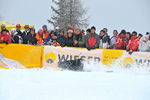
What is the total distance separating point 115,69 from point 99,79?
2.88 m

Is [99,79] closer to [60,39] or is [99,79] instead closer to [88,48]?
[88,48]

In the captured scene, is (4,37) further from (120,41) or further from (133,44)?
(133,44)

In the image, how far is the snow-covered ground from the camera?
540cm

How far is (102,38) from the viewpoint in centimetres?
1052

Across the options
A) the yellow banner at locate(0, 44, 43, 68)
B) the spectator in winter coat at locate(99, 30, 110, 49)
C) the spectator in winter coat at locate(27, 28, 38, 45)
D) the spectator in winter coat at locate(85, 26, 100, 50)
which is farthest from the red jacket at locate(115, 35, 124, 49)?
the spectator in winter coat at locate(27, 28, 38, 45)

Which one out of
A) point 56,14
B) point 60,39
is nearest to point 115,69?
point 60,39

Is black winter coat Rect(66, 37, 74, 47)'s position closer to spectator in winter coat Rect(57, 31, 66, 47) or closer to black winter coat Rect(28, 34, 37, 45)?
spectator in winter coat Rect(57, 31, 66, 47)

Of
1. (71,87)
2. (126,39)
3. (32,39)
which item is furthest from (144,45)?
(71,87)

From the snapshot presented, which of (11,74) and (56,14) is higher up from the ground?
(56,14)

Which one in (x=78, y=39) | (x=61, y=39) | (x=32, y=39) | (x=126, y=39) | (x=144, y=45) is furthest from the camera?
(x=32, y=39)

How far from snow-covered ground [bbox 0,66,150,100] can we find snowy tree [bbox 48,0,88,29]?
2436 cm

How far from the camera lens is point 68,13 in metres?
31.8

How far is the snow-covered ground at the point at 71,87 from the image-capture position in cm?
540

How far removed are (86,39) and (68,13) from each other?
22126 millimetres
